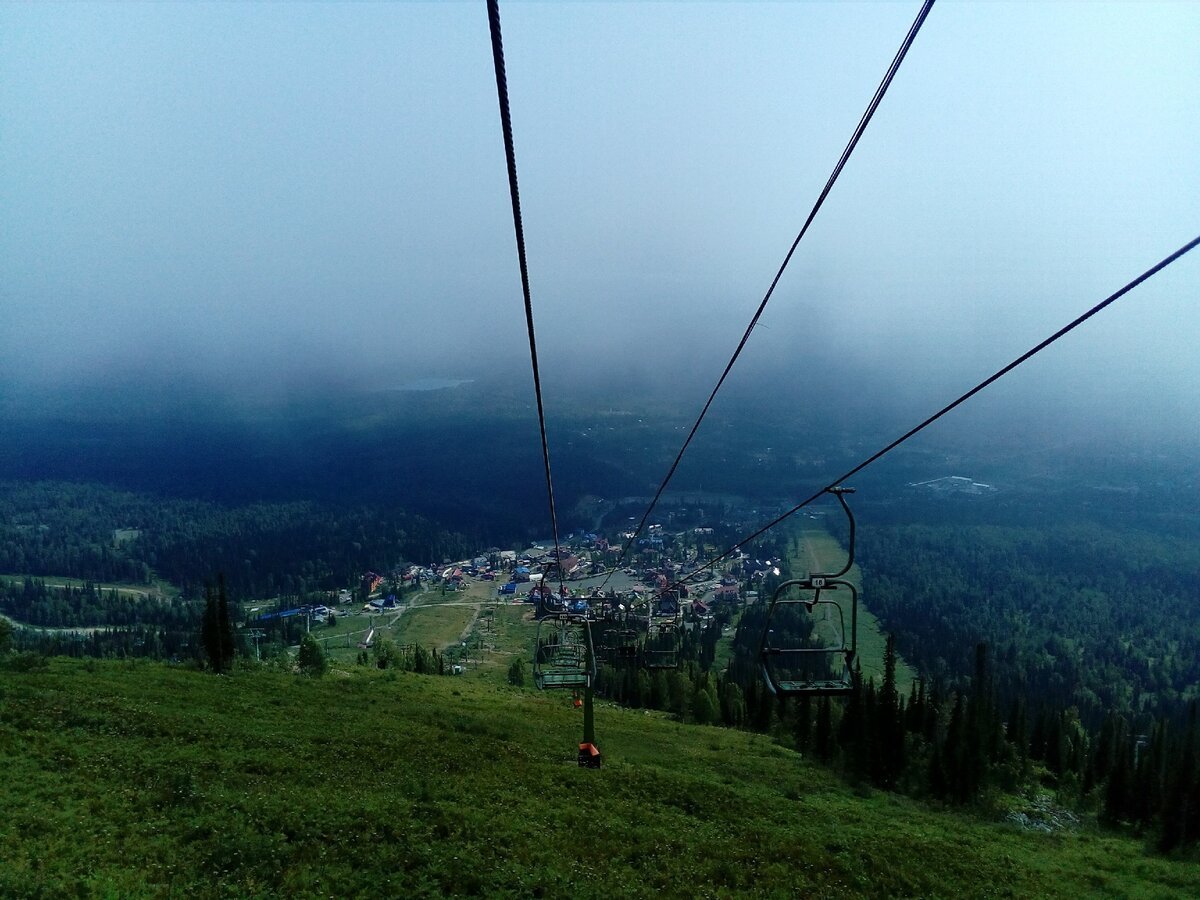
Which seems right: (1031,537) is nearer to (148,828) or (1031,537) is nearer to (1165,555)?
(1165,555)

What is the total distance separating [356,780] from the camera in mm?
17000

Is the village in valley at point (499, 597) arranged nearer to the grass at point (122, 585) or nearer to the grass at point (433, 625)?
the grass at point (433, 625)

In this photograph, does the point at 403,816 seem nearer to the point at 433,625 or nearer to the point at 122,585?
the point at 433,625

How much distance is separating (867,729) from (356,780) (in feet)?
102

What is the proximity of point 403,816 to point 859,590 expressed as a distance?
493ft

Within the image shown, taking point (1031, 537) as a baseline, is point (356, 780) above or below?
above

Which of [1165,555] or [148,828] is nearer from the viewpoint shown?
[148,828]

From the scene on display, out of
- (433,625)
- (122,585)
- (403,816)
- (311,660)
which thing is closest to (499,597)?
(433,625)

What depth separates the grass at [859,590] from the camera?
9038 cm

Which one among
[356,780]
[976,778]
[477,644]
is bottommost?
[477,644]

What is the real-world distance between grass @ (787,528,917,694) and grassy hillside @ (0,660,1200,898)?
117 feet

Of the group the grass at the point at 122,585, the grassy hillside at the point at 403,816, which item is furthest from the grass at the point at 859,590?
the grass at the point at 122,585

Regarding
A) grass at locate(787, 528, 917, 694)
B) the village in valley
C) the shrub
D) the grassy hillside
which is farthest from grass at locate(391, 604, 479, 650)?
A: the grassy hillside

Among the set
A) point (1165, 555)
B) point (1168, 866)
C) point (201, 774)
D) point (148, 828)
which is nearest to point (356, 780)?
point (201, 774)
